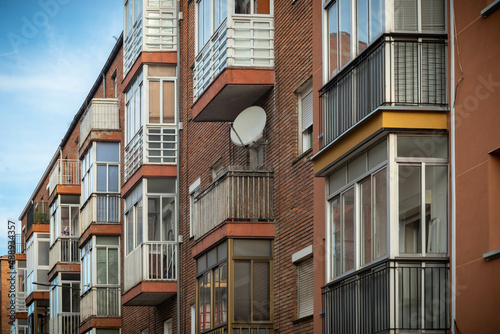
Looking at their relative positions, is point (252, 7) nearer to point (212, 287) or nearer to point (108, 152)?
point (212, 287)

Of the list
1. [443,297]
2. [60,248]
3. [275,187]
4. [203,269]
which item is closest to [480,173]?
[443,297]

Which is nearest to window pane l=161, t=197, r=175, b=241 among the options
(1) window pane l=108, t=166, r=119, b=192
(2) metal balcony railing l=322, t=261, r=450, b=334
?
(1) window pane l=108, t=166, r=119, b=192

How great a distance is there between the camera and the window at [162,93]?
1153 inches

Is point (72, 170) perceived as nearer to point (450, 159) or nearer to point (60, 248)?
point (60, 248)

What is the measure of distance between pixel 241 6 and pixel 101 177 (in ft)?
48.9

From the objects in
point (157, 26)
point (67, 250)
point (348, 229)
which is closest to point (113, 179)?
point (67, 250)

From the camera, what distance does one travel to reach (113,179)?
37.1 meters

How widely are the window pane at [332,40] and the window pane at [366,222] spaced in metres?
2.47

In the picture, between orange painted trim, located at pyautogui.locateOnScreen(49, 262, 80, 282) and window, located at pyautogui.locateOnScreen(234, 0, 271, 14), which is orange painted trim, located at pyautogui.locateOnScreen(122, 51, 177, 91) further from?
orange painted trim, located at pyautogui.locateOnScreen(49, 262, 80, 282)

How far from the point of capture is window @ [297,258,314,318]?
19484 millimetres

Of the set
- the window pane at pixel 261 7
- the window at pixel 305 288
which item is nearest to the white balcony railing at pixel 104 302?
the window pane at pixel 261 7

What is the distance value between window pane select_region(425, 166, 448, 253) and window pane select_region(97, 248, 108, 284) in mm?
23199

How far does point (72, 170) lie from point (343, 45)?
98.5 feet

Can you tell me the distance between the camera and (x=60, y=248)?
43.4 meters
